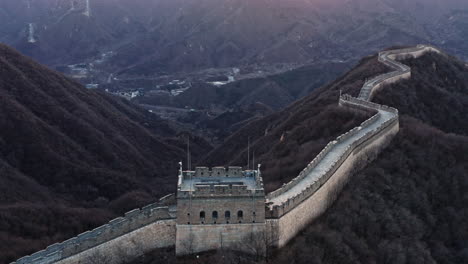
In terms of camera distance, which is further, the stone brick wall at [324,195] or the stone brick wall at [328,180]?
the stone brick wall at [324,195]

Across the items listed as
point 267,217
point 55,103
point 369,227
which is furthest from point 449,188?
point 55,103

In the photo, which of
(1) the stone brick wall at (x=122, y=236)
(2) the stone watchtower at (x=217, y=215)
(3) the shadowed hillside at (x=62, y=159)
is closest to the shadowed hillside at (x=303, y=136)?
(2) the stone watchtower at (x=217, y=215)

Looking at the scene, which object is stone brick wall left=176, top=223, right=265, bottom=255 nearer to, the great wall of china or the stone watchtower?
the stone watchtower

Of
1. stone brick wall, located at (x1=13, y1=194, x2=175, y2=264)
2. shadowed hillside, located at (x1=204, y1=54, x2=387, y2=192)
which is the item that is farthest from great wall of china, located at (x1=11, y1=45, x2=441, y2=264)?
shadowed hillside, located at (x1=204, y1=54, x2=387, y2=192)

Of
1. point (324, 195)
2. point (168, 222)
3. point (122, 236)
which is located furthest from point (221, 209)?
point (324, 195)

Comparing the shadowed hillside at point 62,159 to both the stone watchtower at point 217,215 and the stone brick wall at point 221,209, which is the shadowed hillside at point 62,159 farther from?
the stone brick wall at point 221,209

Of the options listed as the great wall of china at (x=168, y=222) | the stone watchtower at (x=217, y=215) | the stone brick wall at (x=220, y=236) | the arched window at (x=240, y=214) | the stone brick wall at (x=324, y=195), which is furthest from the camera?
the stone brick wall at (x=324, y=195)

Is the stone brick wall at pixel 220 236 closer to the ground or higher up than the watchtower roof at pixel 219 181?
closer to the ground

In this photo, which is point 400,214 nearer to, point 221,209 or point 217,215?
point 221,209

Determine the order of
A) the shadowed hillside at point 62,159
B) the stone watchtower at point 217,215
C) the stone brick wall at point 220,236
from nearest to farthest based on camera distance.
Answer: the stone watchtower at point 217,215, the stone brick wall at point 220,236, the shadowed hillside at point 62,159
